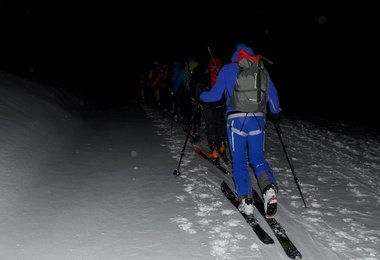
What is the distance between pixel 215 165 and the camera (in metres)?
8.27

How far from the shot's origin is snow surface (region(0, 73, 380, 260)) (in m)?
4.59

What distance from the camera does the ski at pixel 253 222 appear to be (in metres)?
4.78

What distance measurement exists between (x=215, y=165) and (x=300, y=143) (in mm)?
3870

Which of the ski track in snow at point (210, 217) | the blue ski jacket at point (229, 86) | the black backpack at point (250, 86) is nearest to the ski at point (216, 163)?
the ski track in snow at point (210, 217)

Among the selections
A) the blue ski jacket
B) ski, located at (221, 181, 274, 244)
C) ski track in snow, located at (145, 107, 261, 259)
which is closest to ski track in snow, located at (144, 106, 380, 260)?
ski track in snow, located at (145, 107, 261, 259)

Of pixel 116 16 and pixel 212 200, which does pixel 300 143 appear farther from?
pixel 116 16

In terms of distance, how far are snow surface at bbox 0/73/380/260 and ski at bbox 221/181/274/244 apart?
3.2 inches

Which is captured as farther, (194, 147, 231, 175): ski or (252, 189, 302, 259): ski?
(194, 147, 231, 175): ski

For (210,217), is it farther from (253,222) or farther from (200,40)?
(200,40)

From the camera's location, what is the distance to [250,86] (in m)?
5.27

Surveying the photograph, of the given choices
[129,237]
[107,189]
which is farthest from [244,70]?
[107,189]

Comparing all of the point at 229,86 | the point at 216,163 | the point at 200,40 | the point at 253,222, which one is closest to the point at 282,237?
the point at 253,222

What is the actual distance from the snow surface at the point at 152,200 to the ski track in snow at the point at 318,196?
0.02 m

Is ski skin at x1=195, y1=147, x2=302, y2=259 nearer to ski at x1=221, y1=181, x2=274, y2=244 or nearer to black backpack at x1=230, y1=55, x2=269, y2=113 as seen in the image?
ski at x1=221, y1=181, x2=274, y2=244
